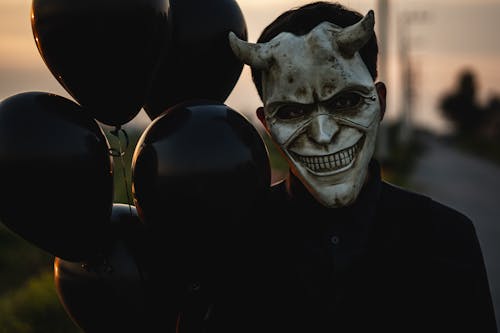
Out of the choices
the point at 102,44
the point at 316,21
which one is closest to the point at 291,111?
the point at 316,21

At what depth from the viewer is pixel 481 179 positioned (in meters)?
18.1

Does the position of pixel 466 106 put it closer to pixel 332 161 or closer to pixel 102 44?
pixel 332 161

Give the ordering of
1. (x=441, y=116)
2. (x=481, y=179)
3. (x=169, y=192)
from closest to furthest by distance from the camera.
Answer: (x=169, y=192) < (x=481, y=179) < (x=441, y=116)

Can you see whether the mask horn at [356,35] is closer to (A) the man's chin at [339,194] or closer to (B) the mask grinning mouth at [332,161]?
(B) the mask grinning mouth at [332,161]

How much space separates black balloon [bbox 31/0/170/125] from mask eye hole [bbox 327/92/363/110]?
2.28 ft

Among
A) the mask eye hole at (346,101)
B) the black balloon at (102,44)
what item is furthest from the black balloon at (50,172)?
the mask eye hole at (346,101)

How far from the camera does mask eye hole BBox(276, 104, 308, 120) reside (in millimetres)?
2344

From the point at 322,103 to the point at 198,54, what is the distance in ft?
1.83

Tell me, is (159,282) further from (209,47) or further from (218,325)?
(209,47)

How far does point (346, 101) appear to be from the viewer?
2340 mm

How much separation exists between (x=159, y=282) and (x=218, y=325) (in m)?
0.32

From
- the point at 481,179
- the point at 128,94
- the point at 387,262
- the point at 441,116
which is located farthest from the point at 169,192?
the point at 441,116

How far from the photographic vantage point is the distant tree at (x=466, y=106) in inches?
2547

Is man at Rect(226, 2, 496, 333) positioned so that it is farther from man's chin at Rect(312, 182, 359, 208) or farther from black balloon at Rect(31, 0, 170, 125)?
black balloon at Rect(31, 0, 170, 125)
